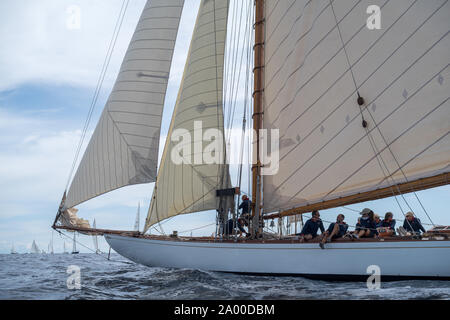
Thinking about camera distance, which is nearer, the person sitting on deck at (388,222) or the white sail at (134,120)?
the person sitting on deck at (388,222)

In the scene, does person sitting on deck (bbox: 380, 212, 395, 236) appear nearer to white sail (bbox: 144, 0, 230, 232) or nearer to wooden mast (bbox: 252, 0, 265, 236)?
wooden mast (bbox: 252, 0, 265, 236)

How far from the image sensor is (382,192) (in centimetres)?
1065

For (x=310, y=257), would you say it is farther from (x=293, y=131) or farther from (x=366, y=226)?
(x=293, y=131)

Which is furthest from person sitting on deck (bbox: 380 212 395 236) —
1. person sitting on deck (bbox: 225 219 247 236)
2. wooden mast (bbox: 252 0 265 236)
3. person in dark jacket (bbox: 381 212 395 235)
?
person sitting on deck (bbox: 225 219 247 236)

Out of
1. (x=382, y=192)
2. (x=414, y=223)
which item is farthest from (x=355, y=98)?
(x=414, y=223)

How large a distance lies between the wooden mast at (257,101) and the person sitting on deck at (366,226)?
3198 millimetres

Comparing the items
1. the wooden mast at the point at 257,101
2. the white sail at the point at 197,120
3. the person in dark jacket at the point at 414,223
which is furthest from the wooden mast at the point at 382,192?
the white sail at the point at 197,120

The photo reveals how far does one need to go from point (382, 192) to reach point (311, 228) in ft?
7.07

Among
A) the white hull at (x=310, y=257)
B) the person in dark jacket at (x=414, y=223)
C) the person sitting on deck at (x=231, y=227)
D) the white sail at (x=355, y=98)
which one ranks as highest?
the white sail at (x=355, y=98)

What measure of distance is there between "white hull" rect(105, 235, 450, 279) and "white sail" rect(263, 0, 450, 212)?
169cm

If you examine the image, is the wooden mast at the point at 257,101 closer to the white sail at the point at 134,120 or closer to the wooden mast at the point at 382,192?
the wooden mast at the point at 382,192

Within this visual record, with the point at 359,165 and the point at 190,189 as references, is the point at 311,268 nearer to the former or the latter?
the point at 359,165

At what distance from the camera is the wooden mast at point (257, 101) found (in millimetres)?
12648

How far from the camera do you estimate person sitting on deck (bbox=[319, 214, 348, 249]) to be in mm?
10188
